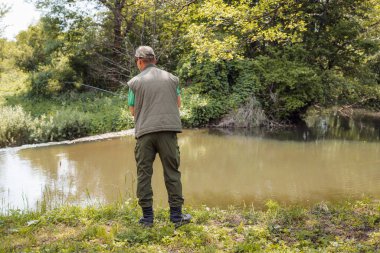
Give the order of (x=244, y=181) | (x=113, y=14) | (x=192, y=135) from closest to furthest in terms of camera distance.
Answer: (x=244, y=181) < (x=192, y=135) < (x=113, y=14)

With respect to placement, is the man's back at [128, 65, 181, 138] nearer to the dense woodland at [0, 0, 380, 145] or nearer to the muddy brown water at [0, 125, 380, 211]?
the muddy brown water at [0, 125, 380, 211]

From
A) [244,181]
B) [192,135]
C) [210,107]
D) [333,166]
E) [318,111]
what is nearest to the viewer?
[244,181]

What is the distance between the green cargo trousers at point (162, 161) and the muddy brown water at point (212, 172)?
48.2 inches

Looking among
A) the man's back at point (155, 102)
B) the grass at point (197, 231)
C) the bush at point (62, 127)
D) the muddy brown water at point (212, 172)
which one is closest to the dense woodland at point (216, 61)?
the bush at point (62, 127)

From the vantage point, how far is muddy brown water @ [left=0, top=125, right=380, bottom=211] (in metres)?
7.36

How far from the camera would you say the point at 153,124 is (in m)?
4.24

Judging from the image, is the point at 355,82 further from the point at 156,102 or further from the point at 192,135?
the point at 156,102

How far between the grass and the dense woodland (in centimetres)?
998

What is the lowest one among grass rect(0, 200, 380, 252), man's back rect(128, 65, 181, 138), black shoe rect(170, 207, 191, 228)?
grass rect(0, 200, 380, 252)

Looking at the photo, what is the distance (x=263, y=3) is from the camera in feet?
33.5

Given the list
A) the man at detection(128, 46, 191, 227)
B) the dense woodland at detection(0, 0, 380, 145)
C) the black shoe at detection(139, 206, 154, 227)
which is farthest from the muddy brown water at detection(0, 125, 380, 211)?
the dense woodland at detection(0, 0, 380, 145)

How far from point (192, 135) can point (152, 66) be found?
1007 centimetres

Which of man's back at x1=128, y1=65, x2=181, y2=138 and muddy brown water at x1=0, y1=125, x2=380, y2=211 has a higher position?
man's back at x1=128, y1=65, x2=181, y2=138

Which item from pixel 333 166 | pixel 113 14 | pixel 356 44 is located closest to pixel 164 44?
pixel 113 14
